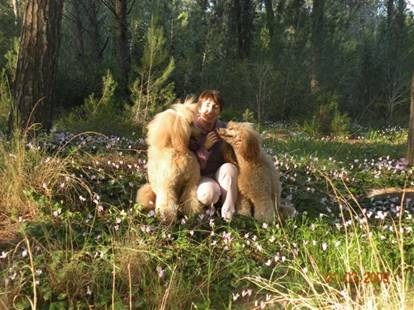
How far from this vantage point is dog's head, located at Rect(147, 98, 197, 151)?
388cm

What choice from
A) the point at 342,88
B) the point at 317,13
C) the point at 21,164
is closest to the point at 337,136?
the point at 317,13

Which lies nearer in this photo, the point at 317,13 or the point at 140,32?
the point at 140,32

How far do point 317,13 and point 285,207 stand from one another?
15435 mm

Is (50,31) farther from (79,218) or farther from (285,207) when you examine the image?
(285,207)

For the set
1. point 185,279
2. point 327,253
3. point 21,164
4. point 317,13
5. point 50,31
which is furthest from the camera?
point 317,13

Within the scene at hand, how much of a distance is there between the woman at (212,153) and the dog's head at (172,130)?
21 cm

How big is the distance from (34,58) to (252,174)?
10.7 feet

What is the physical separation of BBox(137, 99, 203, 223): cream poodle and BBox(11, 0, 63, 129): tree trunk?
237 centimetres

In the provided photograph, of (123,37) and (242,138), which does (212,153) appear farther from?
(123,37)

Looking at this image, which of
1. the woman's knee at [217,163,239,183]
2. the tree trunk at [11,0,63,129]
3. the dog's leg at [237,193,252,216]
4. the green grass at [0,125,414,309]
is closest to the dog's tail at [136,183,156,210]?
the green grass at [0,125,414,309]

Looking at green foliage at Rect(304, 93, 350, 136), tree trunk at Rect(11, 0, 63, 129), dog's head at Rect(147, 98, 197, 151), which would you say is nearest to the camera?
dog's head at Rect(147, 98, 197, 151)

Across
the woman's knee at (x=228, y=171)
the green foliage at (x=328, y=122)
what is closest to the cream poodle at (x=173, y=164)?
the woman's knee at (x=228, y=171)

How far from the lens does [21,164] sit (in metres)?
4.45

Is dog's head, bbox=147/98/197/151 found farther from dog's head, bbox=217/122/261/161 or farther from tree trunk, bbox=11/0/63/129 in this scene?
tree trunk, bbox=11/0/63/129
